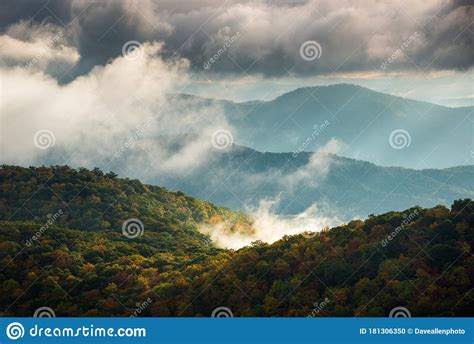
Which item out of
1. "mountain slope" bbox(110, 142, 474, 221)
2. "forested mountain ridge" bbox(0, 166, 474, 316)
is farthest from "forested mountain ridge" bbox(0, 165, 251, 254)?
"mountain slope" bbox(110, 142, 474, 221)

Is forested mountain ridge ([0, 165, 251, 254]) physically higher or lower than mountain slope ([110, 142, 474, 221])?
lower

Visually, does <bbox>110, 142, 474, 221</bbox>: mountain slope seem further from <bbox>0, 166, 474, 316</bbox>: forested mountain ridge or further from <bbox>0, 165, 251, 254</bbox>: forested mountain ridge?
<bbox>0, 166, 474, 316</bbox>: forested mountain ridge

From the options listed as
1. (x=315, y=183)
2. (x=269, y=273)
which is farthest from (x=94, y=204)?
(x=315, y=183)

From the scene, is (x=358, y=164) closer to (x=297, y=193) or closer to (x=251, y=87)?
(x=297, y=193)

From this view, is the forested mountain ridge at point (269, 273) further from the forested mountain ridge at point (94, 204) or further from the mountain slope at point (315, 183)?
the mountain slope at point (315, 183)

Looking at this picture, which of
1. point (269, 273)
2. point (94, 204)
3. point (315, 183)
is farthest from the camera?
point (315, 183)

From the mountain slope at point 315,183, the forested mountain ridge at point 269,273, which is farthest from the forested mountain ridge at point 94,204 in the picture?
the mountain slope at point 315,183

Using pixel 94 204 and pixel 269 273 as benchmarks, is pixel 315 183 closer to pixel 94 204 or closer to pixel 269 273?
pixel 94 204

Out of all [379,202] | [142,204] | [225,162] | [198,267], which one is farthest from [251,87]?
[198,267]
